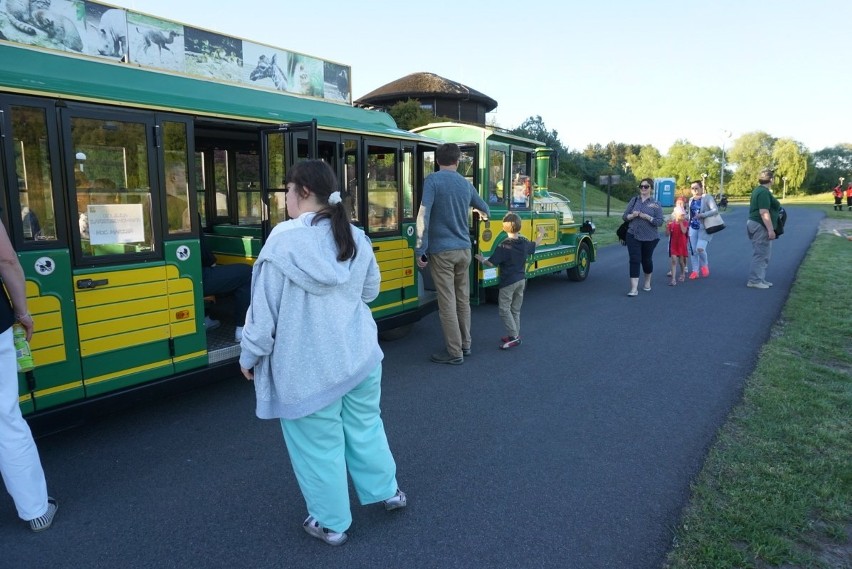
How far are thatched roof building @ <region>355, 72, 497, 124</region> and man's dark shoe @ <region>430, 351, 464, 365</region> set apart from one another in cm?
3071

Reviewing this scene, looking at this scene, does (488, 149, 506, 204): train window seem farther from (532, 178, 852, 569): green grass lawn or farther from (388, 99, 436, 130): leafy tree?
(388, 99, 436, 130): leafy tree

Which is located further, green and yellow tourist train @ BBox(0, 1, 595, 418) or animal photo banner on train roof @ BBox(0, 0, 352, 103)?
animal photo banner on train roof @ BBox(0, 0, 352, 103)

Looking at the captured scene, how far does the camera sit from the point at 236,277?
528 cm

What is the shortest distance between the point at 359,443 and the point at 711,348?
16.5ft

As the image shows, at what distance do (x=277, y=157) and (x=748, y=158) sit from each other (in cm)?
9796

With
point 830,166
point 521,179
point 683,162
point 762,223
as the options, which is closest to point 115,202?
point 521,179

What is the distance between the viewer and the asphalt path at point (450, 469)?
9.76ft

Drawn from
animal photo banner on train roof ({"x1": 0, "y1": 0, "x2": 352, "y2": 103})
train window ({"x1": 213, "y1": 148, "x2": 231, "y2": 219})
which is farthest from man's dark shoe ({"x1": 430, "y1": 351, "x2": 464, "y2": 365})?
animal photo banner on train roof ({"x1": 0, "y1": 0, "x2": 352, "y2": 103})

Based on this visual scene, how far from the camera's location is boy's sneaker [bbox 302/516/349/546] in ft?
9.83

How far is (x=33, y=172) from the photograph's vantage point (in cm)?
370

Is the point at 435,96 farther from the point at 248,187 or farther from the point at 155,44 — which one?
the point at 248,187

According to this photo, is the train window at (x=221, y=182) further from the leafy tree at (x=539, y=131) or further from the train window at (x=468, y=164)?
the leafy tree at (x=539, y=131)

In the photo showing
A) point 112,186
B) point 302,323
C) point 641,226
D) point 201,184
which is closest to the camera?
point 302,323

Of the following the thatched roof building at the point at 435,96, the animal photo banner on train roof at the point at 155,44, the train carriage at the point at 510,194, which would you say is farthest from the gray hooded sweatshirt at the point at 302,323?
the thatched roof building at the point at 435,96
